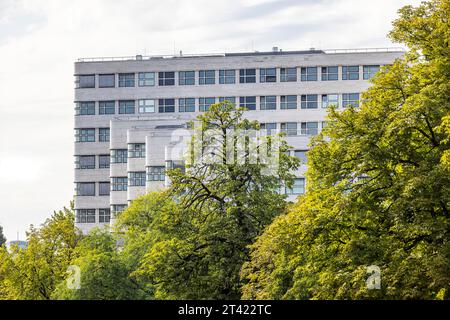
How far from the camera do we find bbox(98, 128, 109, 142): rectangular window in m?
128

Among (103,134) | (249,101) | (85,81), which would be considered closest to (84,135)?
(103,134)

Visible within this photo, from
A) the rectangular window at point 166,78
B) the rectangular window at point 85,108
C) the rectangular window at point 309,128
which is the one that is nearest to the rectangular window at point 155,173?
the rectangular window at point 166,78

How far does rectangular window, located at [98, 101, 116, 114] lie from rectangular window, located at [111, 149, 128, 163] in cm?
581

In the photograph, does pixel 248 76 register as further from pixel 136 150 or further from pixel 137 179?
pixel 137 179

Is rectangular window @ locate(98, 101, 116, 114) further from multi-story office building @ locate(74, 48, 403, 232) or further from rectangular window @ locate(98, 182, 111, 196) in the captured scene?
rectangular window @ locate(98, 182, 111, 196)

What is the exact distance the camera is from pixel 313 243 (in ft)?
132

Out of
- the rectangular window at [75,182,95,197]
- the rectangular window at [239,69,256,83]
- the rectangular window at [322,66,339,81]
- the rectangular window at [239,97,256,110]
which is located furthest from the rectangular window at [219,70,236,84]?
the rectangular window at [75,182,95,197]

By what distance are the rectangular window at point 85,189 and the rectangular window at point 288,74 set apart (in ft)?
86.8

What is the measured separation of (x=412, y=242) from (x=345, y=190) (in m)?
3.63

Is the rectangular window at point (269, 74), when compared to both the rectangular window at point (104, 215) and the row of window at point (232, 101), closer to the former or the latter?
the row of window at point (232, 101)

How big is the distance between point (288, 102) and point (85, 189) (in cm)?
2694

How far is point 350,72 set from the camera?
403 ft

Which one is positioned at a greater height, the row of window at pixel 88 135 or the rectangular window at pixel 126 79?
the rectangular window at pixel 126 79

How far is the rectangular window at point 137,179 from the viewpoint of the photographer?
11825cm
